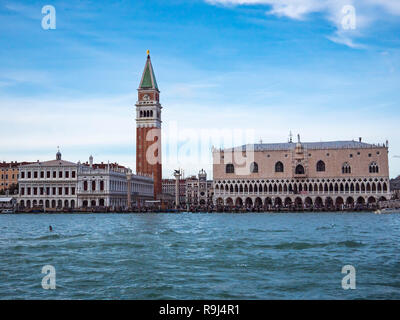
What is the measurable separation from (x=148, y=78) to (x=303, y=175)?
3437 centimetres

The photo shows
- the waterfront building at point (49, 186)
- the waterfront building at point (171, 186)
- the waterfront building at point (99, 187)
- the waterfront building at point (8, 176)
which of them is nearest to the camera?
the waterfront building at point (99, 187)

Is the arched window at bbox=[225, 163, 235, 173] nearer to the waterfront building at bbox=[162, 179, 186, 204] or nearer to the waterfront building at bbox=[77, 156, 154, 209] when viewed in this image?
the waterfront building at bbox=[77, 156, 154, 209]

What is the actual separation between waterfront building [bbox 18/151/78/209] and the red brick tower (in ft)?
54.1

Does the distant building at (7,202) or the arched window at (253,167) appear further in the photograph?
the arched window at (253,167)

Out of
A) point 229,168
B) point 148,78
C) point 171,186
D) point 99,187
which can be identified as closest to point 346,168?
point 229,168

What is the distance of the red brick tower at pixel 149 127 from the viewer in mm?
90875

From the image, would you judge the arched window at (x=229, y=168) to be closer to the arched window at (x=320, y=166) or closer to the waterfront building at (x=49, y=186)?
the arched window at (x=320, y=166)

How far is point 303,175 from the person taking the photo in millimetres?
75000

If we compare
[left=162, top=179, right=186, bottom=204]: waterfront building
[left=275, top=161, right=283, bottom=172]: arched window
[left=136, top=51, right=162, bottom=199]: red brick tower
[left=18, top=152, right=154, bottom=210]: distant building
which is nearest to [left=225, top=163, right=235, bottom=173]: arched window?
[left=275, top=161, right=283, bottom=172]: arched window

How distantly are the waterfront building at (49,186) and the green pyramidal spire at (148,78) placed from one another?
900 inches

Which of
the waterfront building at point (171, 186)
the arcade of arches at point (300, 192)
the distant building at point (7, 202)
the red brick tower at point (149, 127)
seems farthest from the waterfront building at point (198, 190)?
the distant building at point (7, 202)

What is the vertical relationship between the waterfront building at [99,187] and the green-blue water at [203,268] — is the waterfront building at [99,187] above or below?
above

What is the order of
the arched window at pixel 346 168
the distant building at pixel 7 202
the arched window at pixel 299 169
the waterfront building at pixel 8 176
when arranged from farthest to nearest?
1. the waterfront building at pixel 8 176
2. the arched window at pixel 299 169
3. the distant building at pixel 7 202
4. the arched window at pixel 346 168
